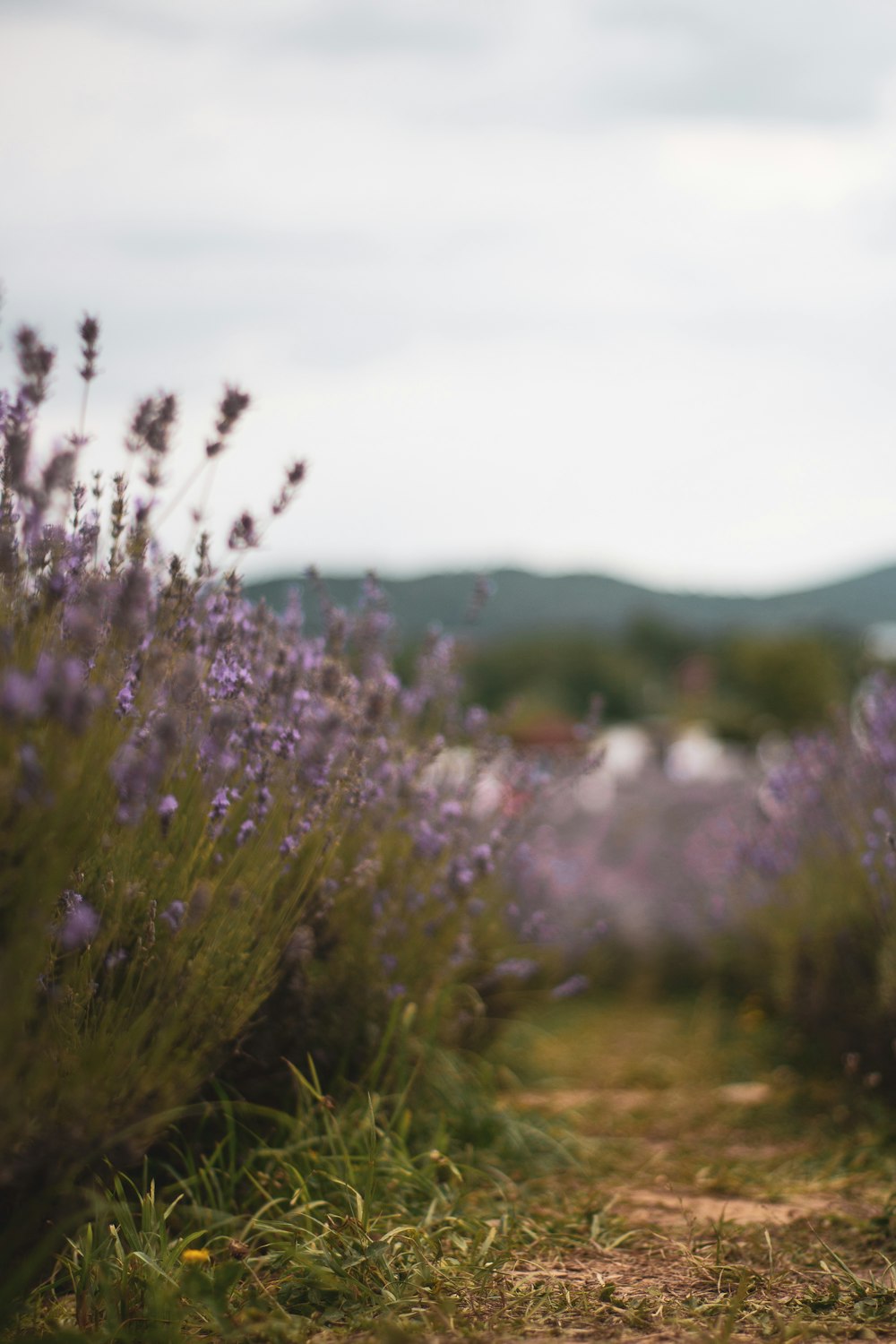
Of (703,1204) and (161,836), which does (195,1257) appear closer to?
(161,836)

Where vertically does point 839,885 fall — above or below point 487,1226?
above

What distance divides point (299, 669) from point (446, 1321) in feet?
4.62

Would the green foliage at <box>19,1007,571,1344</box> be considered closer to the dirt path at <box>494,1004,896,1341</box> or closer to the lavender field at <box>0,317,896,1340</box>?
the lavender field at <box>0,317,896,1340</box>

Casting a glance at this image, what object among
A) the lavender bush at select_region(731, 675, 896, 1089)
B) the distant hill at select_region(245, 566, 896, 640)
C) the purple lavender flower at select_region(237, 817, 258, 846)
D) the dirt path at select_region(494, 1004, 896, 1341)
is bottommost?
the dirt path at select_region(494, 1004, 896, 1341)

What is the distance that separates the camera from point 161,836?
7.30 feet

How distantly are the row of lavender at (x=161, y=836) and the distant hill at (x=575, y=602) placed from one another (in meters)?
0.39

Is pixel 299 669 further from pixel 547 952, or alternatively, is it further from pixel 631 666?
pixel 631 666

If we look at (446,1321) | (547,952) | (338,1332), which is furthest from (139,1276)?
(547,952)

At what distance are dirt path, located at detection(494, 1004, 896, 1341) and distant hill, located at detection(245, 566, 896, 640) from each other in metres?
1.56

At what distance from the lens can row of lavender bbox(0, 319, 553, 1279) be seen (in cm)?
162

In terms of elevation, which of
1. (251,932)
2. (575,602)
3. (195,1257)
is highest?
(575,602)

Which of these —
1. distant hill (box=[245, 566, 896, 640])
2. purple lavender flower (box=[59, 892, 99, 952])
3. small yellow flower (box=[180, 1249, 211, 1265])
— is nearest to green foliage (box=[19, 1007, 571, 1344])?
small yellow flower (box=[180, 1249, 211, 1265])

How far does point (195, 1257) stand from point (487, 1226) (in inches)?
25.8

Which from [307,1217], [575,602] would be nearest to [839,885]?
[307,1217]
